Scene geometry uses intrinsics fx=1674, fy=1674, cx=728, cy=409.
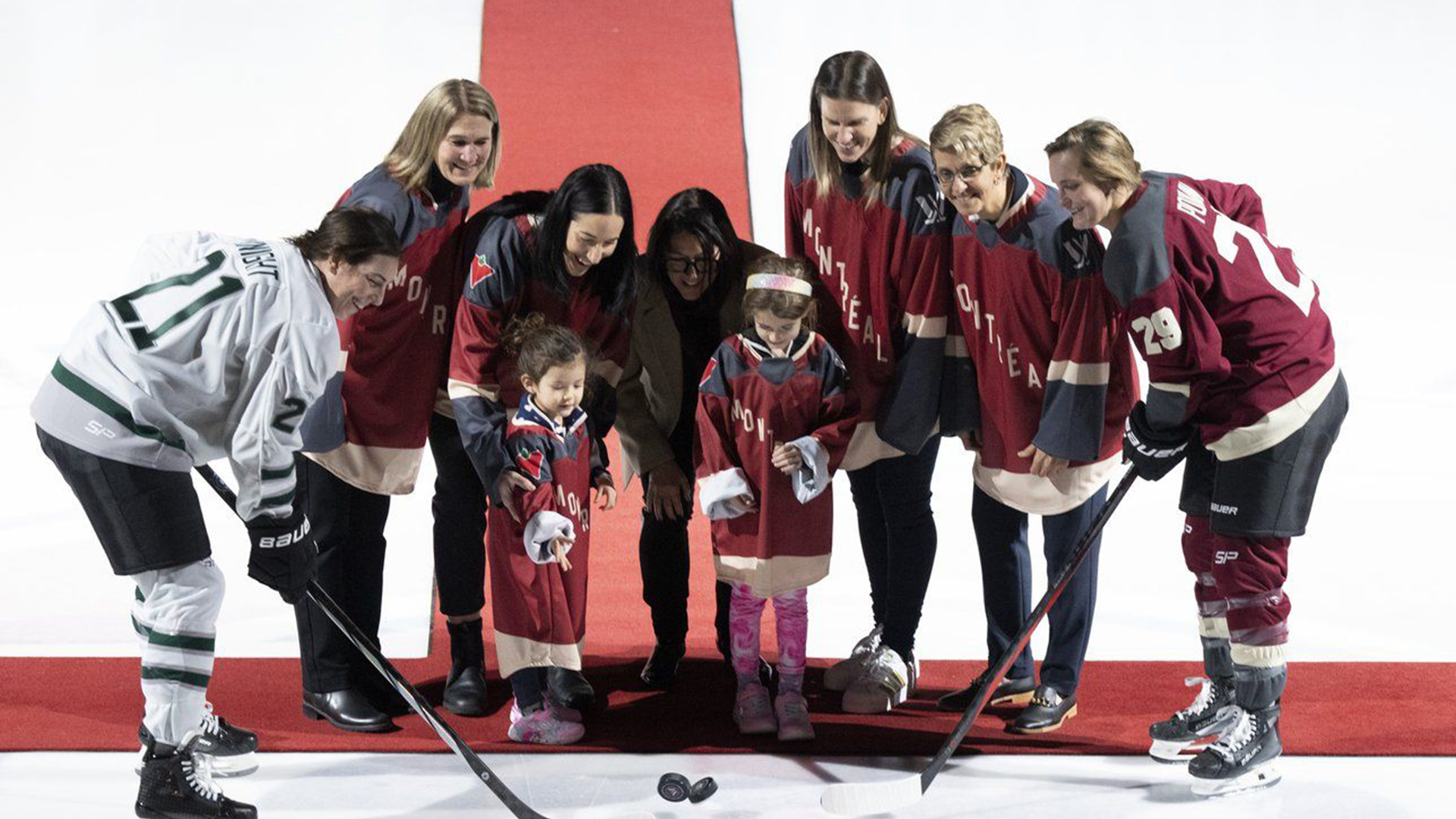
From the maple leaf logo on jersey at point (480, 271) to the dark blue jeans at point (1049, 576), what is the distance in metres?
1.20

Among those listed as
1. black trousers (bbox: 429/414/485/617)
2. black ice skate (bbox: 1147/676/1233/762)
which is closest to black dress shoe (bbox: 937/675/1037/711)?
black ice skate (bbox: 1147/676/1233/762)

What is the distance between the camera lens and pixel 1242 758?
3.43m

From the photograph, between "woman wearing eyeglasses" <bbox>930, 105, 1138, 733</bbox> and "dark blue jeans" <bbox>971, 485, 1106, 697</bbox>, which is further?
"dark blue jeans" <bbox>971, 485, 1106, 697</bbox>

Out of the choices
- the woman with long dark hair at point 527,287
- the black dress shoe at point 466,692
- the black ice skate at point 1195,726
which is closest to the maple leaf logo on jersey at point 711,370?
the woman with long dark hair at point 527,287

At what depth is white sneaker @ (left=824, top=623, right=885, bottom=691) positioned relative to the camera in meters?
3.95

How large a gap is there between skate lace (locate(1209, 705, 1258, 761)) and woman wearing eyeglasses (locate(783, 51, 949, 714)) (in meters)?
0.75

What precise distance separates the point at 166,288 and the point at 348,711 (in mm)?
1127

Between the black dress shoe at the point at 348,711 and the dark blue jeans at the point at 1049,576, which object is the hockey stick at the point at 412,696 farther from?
the dark blue jeans at the point at 1049,576

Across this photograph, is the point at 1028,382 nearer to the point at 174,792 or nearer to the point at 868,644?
→ the point at 868,644

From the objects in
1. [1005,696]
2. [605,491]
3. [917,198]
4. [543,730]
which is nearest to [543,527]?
[605,491]

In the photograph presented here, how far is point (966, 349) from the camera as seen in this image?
368cm

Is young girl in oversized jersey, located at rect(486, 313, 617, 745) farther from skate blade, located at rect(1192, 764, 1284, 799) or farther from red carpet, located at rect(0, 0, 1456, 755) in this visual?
skate blade, located at rect(1192, 764, 1284, 799)

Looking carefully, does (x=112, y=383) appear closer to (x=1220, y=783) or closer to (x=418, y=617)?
(x=418, y=617)

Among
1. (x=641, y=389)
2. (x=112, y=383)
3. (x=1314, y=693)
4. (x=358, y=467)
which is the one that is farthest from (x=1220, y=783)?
(x=112, y=383)
